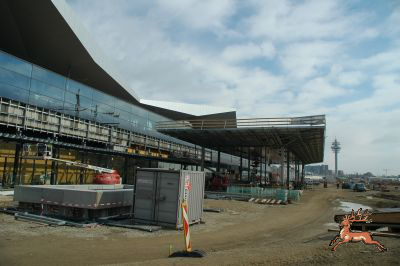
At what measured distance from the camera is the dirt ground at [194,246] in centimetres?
916

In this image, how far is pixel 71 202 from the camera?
16.1m

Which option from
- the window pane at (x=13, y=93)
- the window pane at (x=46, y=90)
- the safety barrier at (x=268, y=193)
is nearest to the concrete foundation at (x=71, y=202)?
the window pane at (x=13, y=93)

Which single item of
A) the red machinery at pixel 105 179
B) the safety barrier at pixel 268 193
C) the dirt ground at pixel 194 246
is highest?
the red machinery at pixel 105 179

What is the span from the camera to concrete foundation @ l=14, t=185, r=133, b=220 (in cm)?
1588

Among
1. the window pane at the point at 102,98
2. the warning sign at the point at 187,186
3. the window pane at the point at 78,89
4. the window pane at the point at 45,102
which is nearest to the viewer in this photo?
the warning sign at the point at 187,186

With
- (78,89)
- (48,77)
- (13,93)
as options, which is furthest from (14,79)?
(78,89)

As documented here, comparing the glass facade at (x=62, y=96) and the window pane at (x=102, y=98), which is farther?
the window pane at (x=102, y=98)

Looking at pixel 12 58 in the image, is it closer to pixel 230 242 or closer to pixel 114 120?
pixel 114 120

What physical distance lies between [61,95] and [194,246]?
26536mm

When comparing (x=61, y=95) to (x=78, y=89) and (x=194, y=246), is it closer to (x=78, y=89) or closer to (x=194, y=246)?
(x=78, y=89)

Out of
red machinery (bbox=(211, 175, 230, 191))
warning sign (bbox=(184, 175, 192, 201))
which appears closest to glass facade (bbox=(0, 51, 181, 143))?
red machinery (bbox=(211, 175, 230, 191))

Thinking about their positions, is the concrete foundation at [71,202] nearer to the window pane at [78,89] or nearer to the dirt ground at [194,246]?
the dirt ground at [194,246]

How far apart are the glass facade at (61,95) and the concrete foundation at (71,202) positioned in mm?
13382

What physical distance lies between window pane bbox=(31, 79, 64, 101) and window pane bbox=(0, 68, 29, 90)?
0.84 m
